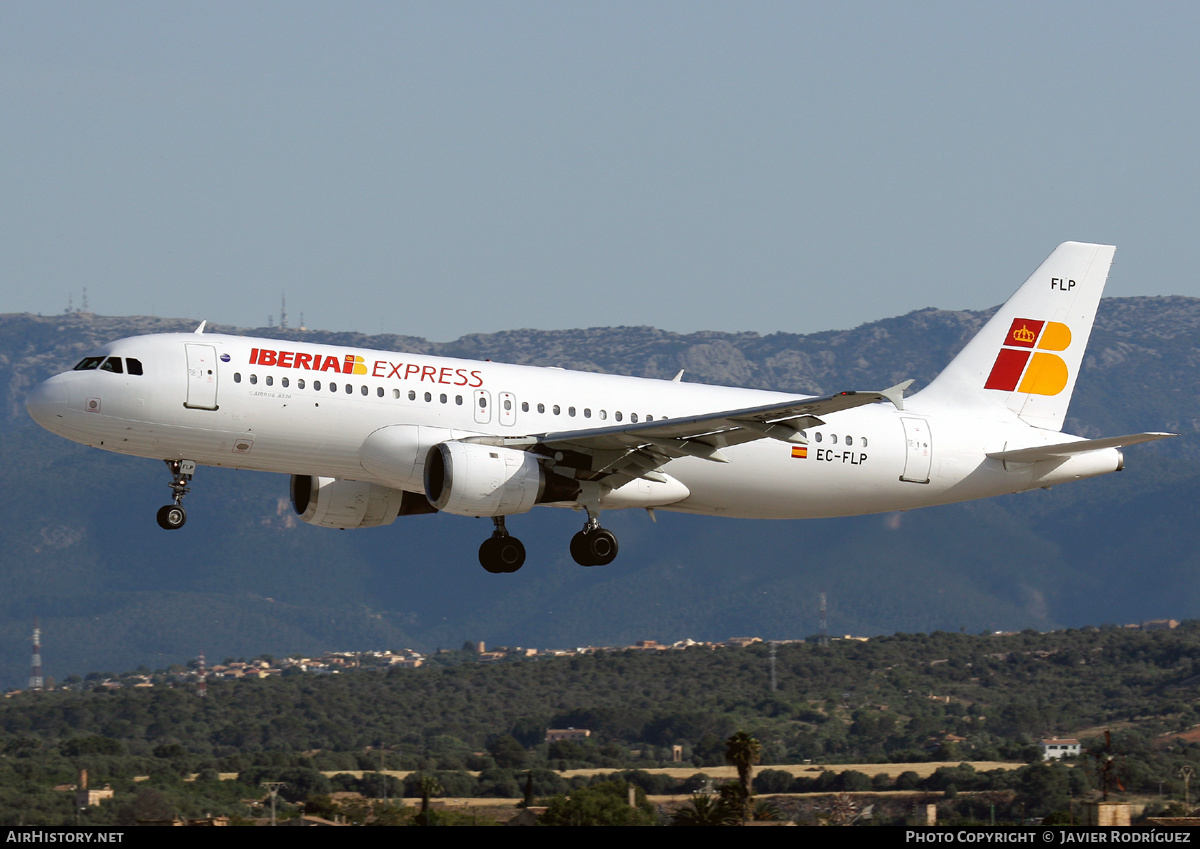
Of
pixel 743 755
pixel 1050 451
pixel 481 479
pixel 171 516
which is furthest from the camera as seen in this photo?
pixel 743 755

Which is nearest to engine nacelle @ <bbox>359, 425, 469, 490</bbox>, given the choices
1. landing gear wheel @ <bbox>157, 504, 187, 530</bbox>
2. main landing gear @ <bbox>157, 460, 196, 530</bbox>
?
main landing gear @ <bbox>157, 460, 196, 530</bbox>

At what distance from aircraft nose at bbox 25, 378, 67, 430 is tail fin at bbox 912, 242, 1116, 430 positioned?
24.3 m

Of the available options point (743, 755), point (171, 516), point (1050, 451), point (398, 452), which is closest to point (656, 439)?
point (398, 452)

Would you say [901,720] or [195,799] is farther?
[901,720]

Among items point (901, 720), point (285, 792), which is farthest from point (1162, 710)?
point (285, 792)

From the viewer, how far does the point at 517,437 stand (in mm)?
42188

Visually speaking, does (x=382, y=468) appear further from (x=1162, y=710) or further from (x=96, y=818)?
(x=1162, y=710)

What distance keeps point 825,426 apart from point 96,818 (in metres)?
39.1

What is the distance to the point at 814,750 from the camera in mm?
117938

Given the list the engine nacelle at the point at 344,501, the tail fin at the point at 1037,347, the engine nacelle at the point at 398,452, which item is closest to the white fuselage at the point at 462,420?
the engine nacelle at the point at 398,452

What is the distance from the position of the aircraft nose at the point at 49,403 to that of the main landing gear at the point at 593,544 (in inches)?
525

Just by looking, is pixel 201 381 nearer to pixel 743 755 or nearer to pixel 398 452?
pixel 398 452

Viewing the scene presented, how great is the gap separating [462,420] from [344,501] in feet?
16.9

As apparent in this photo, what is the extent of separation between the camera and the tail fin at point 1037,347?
49.8 m
